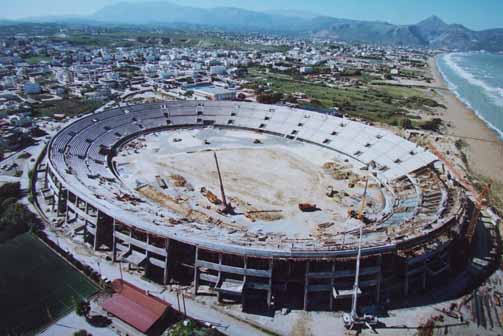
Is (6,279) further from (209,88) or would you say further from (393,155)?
(209,88)

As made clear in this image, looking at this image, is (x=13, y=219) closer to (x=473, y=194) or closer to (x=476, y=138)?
(x=473, y=194)

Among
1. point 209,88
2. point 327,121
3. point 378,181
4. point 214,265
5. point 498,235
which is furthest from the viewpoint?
point 209,88

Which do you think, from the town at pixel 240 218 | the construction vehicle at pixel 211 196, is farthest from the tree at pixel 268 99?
the construction vehicle at pixel 211 196

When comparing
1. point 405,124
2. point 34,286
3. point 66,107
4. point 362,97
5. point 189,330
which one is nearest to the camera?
point 189,330

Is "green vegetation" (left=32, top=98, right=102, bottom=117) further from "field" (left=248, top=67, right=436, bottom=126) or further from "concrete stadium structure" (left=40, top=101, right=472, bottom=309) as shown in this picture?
"field" (left=248, top=67, right=436, bottom=126)

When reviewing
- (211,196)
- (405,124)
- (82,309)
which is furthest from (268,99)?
(82,309)

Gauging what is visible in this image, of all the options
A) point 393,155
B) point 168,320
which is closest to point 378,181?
point 393,155
